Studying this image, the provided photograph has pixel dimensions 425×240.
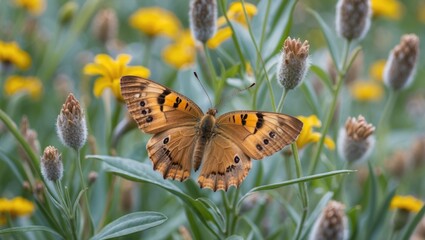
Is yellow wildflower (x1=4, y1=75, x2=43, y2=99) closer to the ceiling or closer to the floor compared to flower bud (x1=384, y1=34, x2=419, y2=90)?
closer to the ceiling

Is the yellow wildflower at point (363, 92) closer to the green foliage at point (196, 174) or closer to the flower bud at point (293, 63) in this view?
the green foliage at point (196, 174)

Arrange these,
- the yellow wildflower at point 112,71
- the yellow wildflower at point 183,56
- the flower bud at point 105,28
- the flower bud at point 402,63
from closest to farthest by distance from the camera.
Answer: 1. the yellow wildflower at point 112,71
2. the flower bud at point 402,63
3. the flower bud at point 105,28
4. the yellow wildflower at point 183,56

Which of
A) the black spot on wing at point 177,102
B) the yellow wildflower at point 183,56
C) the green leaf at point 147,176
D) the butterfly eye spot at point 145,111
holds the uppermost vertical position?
the yellow wildflower at point 183,56

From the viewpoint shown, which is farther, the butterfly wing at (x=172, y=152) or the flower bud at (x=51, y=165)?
the butterfly wing at (x=172, y=152)

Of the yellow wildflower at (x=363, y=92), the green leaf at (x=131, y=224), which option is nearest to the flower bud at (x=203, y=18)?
the green leaf at (x=131, y=224)

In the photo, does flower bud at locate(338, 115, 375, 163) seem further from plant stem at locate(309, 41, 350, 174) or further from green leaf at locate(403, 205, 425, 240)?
green leaf at locate(403, 205, 425, 240)

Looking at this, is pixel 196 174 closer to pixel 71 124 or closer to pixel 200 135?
pixel 200 135

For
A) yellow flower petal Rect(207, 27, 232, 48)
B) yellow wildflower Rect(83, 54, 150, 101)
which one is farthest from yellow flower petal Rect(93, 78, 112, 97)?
yellow flower petal Rect(207, 27, 232, 48)

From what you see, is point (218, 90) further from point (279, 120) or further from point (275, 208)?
point (275, 208)
